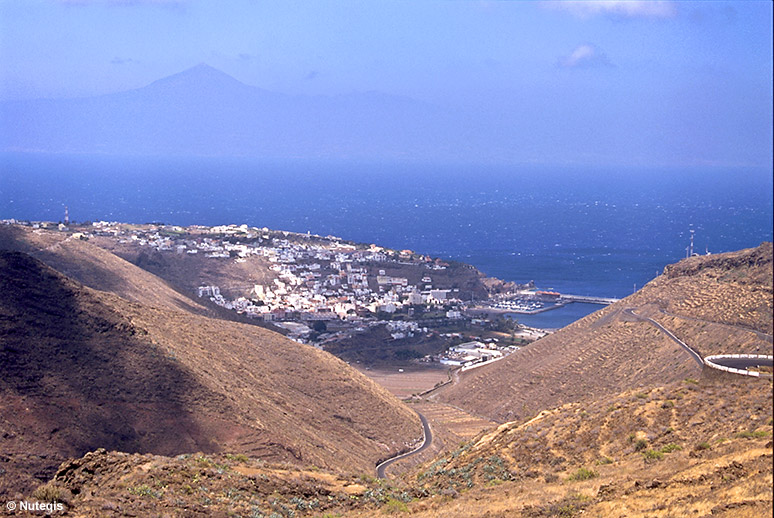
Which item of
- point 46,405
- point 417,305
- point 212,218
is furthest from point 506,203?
point 46,405

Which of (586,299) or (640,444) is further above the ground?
(640,444)

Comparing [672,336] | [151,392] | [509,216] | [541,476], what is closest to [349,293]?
[672,336]

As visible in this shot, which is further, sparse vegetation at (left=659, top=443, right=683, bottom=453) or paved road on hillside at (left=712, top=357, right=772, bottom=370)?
sparse vegetation at (left=659, top=443, right=683, bottom=453)

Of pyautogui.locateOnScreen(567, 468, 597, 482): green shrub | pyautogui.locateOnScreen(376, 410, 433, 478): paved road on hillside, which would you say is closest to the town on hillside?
pyautogui.locateOnScreen(376, 410, 433, 478): paved road on hillside

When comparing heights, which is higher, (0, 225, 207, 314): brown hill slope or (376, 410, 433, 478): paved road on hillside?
(0, 225, 207, 314): brown hill slope

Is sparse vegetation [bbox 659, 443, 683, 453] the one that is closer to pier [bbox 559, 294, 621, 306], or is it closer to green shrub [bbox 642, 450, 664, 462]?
green shrub [bbox 642, 450, 664, 462]

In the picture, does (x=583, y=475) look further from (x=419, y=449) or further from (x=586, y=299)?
(x=586, y=299)

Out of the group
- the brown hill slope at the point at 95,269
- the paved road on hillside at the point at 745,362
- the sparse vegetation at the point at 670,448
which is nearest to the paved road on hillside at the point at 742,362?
the paved road on hillside at the point at 745,362
